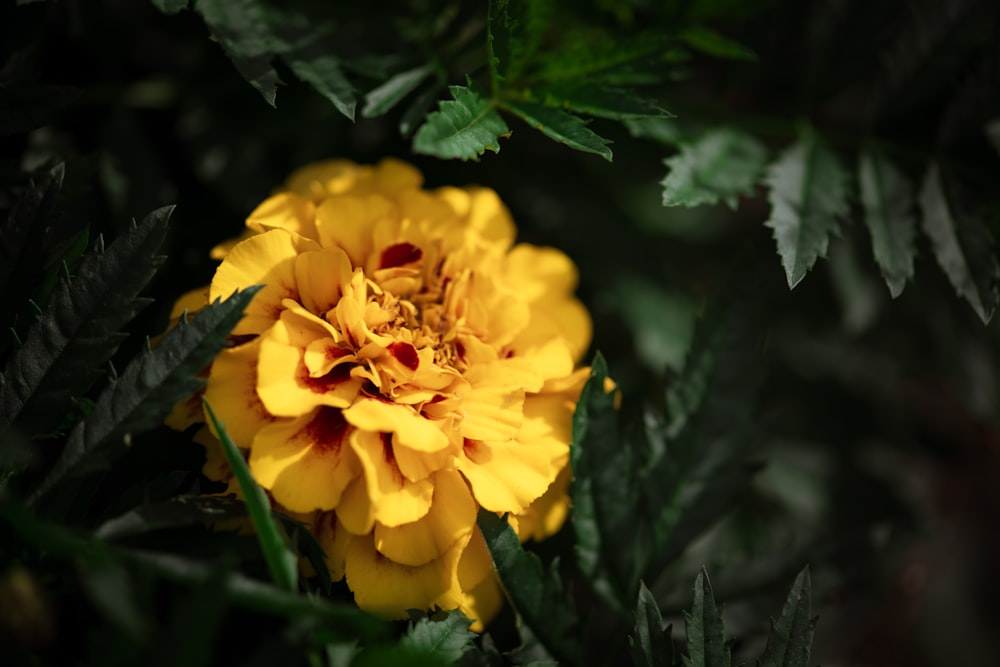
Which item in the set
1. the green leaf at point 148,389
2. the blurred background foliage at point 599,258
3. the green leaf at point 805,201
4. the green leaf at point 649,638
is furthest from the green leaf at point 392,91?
the green leaf at point 649,638

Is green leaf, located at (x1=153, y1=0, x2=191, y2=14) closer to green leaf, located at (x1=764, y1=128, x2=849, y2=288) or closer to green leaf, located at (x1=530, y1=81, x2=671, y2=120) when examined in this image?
green leaf, located at (x1=530, y1=81, x2=671, y2=120)

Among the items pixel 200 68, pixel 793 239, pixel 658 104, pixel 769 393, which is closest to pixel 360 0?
pixel 200 68

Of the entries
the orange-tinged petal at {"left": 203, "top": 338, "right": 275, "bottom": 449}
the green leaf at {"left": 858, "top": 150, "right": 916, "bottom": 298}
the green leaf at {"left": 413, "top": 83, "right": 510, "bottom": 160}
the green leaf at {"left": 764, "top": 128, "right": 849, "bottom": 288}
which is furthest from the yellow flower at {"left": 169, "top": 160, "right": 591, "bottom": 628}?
the green leaf at {"left": 858, "top": 150, "right": 916, "bottom": 298}

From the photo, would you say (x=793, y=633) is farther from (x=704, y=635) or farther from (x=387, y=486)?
(x=387, y=486)

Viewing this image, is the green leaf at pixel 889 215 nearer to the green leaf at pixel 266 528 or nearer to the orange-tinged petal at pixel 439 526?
the orange-tinged petal at pixel 439 526

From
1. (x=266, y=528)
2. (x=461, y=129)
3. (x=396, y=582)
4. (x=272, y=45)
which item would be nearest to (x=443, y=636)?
(x=396, y=582)

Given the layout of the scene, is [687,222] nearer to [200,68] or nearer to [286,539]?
[200,68]
